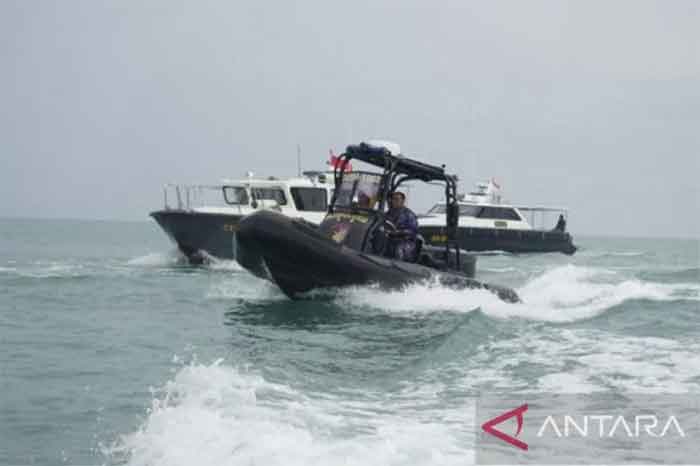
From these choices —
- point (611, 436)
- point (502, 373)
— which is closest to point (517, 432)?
point (611, 436)

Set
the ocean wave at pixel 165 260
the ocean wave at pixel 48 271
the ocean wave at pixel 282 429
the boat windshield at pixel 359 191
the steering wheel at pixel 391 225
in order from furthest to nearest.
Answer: the ocean wave at pixel 165 260, the ocean wave at pixel 48 271, the boat windshield at pixel 359 191, the steering wheel at pixel 391 225, the ocean wave at pixel 282 429

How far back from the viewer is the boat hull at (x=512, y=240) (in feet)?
117

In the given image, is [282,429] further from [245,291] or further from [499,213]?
[499,213]

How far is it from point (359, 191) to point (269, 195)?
11.2m

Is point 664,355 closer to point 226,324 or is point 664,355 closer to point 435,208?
point 226,324

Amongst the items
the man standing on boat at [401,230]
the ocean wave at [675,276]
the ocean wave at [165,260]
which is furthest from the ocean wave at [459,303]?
the ocean wave at [165,260]

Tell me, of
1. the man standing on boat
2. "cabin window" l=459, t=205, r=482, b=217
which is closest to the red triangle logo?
the man standing on boat

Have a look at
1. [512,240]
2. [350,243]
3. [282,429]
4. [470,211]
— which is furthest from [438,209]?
[282,429]

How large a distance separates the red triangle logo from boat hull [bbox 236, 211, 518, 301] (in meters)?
6.49

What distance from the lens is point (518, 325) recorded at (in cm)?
Result: 1203

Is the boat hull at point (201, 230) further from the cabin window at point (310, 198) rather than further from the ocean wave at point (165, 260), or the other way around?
the cabin window at point (310, 198)

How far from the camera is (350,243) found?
44.8 ft

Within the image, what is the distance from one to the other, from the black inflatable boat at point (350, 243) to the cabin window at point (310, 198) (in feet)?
33.3

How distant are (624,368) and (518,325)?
3564 millimetres
